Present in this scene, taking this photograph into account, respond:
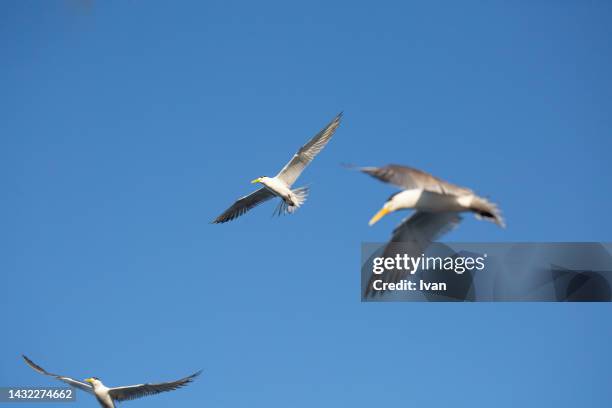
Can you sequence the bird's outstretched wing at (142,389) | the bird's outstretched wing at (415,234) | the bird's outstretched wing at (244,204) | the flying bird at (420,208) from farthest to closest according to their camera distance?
the bird's outstretched wing at (244,204)
the bird's outstretched wing at (142,389)
the bird's outstretched wing at (415,234)
the flying bird at (420,208)

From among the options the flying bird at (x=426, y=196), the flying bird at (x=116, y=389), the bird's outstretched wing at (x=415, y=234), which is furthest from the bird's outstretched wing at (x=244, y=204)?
the flying bird at (x=426, y=196)

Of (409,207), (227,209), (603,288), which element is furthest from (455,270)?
(409,207)

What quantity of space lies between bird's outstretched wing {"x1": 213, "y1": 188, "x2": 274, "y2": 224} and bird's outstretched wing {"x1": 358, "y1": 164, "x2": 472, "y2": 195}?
30.5 feet

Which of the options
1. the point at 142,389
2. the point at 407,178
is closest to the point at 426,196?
the point at 407,178

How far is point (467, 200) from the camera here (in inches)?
482

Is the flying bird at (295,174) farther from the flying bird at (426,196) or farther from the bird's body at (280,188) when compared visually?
the flying bird at (426,196)

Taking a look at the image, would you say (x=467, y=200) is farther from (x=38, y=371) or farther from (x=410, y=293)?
(x=38, y=371)

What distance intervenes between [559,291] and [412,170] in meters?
10.5

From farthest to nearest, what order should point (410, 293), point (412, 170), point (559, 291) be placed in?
point (559, 291), point (410, 293), point (412, 170)

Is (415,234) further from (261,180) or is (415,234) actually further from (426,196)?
(261,180)

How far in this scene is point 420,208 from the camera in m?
12.6

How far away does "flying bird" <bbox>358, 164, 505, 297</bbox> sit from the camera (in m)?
11.6

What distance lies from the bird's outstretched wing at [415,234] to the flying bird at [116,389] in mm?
6504

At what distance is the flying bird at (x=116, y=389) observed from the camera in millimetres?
18875
